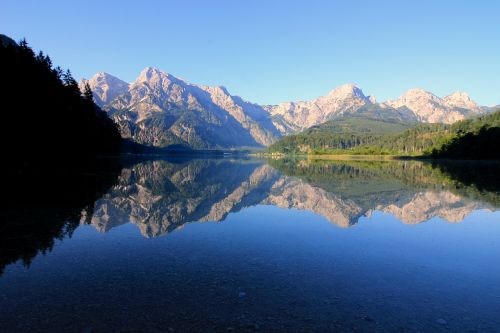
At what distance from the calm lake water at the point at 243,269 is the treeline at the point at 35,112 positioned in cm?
4695

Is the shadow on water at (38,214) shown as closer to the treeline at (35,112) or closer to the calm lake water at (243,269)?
the calm lake water at (243,269)

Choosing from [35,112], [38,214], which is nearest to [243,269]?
[38,214]

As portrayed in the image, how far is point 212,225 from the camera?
88.7ft

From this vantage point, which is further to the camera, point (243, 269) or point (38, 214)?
point (38, 214)

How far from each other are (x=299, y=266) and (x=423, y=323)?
680 cm

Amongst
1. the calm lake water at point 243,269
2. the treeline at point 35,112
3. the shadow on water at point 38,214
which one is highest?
the treeline at point 35,112

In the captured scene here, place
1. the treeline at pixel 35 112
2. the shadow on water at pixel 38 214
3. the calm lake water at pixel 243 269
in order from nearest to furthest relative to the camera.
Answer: the calm lake water at pixel 243 269
the shadow on water at pixel 38 214
the treeline at pixel 35 112

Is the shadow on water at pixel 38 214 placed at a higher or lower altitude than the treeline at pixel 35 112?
lower

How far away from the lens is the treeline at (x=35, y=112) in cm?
6969

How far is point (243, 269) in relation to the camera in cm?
1591

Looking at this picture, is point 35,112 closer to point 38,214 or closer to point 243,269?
point 38,214

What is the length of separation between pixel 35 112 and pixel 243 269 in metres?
84.0

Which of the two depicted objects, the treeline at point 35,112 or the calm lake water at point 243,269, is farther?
the treeline at point 35,112

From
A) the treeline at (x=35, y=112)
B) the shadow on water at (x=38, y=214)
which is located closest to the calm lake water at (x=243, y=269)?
the shadow on water at (x=38, y=214)
